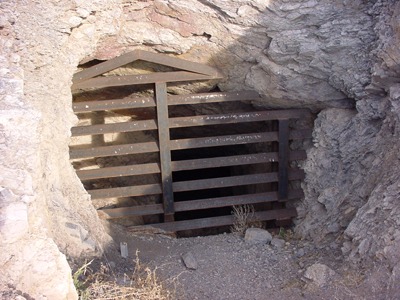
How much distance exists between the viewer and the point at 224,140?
17.7 ft

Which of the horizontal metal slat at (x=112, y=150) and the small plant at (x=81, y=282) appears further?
the horizontal metal slat at (x=112, y=150)

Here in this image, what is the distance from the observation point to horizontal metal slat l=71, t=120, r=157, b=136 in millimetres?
5105

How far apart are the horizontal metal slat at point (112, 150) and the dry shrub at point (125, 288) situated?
5.27 ft

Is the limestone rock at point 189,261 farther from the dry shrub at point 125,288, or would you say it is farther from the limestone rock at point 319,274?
the limestone rock at point 319,274

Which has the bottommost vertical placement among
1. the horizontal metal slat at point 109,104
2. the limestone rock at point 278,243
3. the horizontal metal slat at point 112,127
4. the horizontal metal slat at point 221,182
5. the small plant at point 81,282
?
the limestone rock at point 278,243

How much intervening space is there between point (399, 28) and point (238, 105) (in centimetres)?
200

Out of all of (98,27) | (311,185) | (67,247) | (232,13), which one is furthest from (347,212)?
(98,27)

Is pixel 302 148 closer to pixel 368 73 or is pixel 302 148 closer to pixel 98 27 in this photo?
pixel 368 73

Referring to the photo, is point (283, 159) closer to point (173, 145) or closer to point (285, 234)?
point (285, 234)

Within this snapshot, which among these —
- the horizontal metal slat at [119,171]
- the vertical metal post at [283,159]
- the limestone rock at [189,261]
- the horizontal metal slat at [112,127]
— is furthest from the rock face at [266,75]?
the horizontal metal slat at [119,171]

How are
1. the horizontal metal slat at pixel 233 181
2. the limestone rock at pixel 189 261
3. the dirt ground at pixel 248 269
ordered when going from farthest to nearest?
the horizontal metal slat at pixel 233 181 → the limestone rock at pixel 189 261 → the dirt ground at pixel 248 269

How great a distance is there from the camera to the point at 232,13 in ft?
15.6

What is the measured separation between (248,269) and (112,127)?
1975 millimetres

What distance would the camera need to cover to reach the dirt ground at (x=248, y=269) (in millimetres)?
3742
